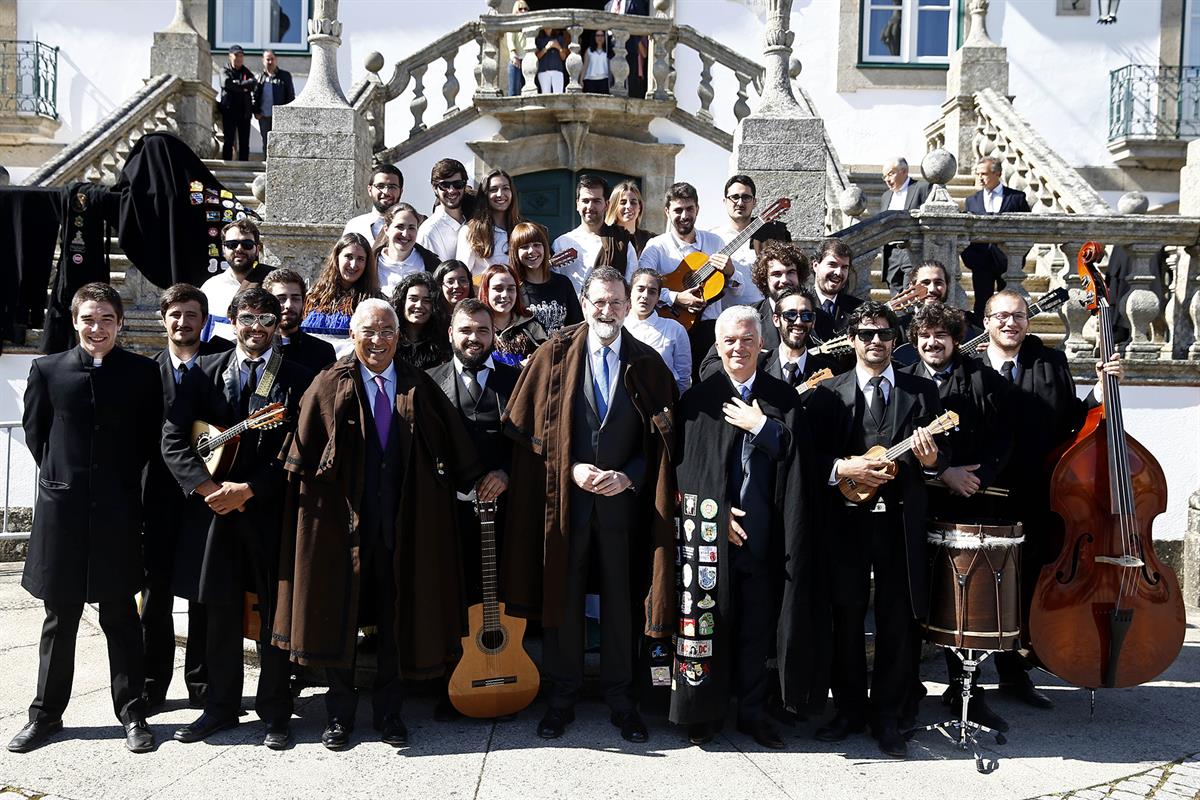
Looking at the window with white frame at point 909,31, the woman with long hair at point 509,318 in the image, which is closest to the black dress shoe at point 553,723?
the woman with long hair at point 509,318

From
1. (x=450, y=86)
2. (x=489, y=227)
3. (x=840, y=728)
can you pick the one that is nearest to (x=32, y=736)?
(x=840, y=728)

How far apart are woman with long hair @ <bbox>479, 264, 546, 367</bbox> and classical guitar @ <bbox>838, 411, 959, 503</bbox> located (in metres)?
1.63

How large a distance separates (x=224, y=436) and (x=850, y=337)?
8.47ft

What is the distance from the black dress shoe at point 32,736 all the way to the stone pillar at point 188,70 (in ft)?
29.1

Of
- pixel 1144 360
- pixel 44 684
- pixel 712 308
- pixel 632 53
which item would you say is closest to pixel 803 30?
pixel 632 53

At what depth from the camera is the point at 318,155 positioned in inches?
361

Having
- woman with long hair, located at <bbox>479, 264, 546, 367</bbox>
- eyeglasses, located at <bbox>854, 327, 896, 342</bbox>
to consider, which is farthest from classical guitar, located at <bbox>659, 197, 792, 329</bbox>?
eyeglasses, located at <bbox>854, 327, 896, 342</bbox>

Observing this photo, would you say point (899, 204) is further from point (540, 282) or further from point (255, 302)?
point (255, 302)

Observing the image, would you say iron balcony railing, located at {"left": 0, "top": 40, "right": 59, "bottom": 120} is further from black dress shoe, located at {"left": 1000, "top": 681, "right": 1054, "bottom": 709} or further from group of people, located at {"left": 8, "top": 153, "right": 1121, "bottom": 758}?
black dress shoe, located at {"left": 1000, "top": 681, "right": 1054, "bottom": 709}

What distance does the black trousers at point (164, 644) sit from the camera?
208 inches

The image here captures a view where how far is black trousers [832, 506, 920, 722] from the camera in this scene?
506cm

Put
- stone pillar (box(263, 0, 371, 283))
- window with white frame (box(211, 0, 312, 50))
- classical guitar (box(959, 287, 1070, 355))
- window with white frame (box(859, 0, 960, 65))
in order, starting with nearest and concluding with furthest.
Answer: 1. classical guitar (box(959, 287, 1070, 355))
2. stone pillar (box(263, 0, 371, 283))
3. window with white frame (box(859, 0, 960, 65))
4. window with white frame (box(211, 0, 312, 50))

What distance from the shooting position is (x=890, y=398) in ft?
16.7

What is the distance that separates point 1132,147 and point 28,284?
11699mm
